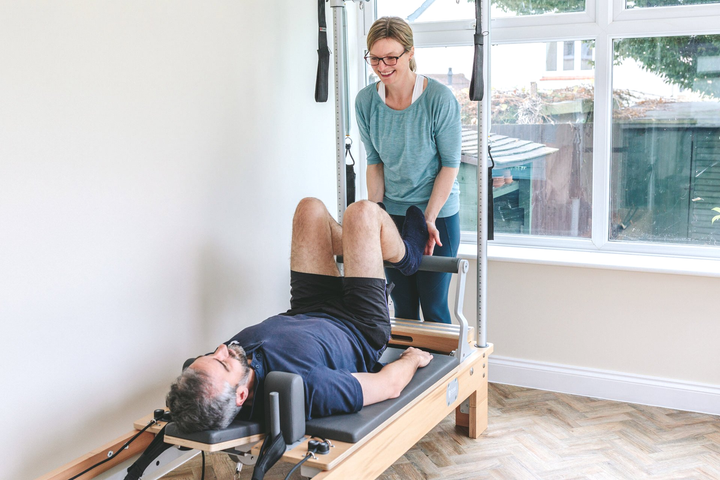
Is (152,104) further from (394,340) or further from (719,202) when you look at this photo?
(719,202)

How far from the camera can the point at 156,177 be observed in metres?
2.22

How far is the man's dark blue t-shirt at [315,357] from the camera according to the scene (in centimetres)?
182

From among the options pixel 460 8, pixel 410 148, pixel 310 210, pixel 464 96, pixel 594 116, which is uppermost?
pixel 460 8

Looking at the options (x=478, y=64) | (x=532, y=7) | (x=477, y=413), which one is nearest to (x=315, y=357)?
(x=477, y=413)

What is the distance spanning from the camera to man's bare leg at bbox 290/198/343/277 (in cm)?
231

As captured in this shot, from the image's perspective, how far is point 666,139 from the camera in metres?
2.86

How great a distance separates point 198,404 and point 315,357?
1.28 ft

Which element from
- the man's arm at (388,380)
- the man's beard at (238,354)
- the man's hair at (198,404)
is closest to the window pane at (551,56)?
the man's arm at (388,380)

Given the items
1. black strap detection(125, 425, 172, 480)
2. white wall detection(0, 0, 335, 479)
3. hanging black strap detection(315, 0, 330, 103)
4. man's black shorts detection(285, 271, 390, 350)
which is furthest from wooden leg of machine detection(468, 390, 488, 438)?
hanging black strap detection(315, 0, 330, 103)

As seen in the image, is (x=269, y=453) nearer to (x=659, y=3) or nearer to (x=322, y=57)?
(x=322, y=57)

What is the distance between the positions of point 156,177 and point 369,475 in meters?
1.18

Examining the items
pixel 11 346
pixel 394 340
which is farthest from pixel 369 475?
pixel 11 346

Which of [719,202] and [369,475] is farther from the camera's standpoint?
[719,202]

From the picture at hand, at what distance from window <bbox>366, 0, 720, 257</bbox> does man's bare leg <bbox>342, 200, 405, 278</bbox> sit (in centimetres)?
120
